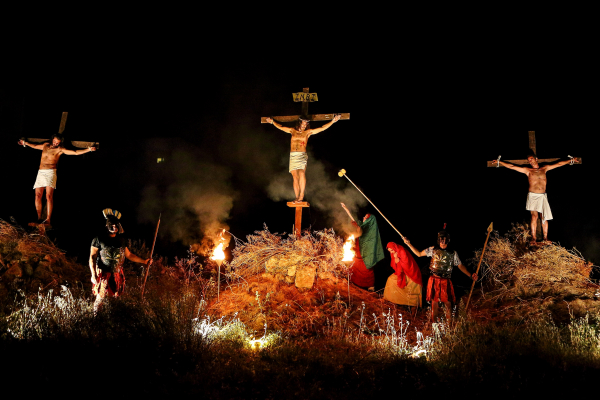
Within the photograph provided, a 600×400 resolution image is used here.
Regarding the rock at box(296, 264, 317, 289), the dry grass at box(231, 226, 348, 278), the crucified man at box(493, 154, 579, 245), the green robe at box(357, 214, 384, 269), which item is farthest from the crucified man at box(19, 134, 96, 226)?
the crucified man at box(493, 154, 579, 245)

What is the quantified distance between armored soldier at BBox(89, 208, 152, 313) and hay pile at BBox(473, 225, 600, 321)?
7041 mm

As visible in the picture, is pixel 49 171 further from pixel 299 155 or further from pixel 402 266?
pixel 402 266

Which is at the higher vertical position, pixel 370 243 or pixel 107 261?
pixel 370 243

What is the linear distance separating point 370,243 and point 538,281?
3.41m

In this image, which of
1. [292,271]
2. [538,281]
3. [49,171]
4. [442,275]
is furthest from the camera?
[49,171]

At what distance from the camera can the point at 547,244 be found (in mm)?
9398

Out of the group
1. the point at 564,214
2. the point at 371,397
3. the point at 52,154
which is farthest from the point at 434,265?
the point at 52,154

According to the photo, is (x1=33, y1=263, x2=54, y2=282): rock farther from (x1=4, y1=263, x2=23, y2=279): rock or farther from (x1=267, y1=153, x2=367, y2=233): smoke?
(x1=267, y1=153, x2=367, y2=233): smoke

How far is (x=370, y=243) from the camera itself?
968 cm

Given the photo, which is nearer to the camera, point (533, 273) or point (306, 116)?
point (533, 273)

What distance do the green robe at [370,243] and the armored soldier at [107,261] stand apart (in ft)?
16.3

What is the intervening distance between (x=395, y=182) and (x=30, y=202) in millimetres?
11863

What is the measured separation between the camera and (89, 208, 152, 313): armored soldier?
700 cm

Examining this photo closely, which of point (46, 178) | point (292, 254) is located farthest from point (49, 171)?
point (292, 254)
